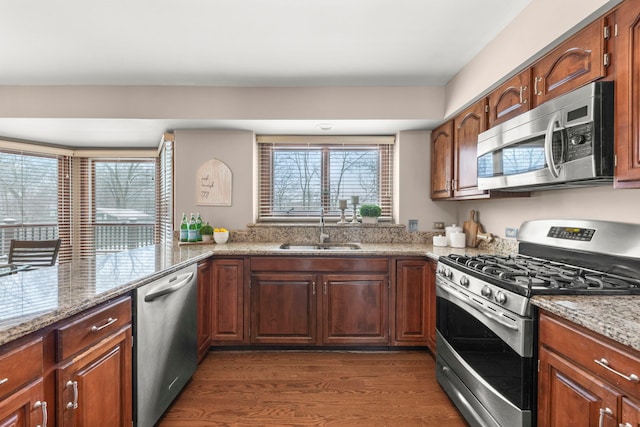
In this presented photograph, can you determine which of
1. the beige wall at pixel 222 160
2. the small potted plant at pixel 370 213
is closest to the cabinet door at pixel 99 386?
the beige wall at pixel 222 160

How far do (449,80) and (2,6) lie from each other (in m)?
3.07

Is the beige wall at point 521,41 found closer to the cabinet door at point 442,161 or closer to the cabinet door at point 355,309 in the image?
the cabinet door at point 442,161

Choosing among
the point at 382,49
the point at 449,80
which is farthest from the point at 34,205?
the point at 449,80

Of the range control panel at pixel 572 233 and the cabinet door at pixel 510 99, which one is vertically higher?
the cabinet door at pixel 510 99

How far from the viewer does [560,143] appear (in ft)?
5.16

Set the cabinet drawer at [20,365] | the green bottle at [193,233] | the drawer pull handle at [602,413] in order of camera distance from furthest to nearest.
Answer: the green bottle at [193,233], the drawer pull handle at [602,413], the cabinet drawer at [20,365]

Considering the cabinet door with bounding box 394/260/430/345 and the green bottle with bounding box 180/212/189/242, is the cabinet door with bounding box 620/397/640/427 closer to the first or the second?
the cabinet door with bounding box 394/260/430/345

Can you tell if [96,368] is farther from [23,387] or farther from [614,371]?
[614,371]

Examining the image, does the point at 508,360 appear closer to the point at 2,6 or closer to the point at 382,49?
the point at 382,49

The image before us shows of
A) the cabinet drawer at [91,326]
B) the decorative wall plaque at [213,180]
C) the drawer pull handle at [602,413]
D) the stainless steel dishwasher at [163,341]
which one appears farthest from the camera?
the decorative wall plaque at [213,180]

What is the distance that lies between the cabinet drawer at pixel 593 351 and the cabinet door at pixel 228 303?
2.14 metres

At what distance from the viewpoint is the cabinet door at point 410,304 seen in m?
2.78

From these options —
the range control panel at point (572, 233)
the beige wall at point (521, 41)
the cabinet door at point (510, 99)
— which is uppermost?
the beige wall at point (521, 41)

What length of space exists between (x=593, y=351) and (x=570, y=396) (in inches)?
8.7
